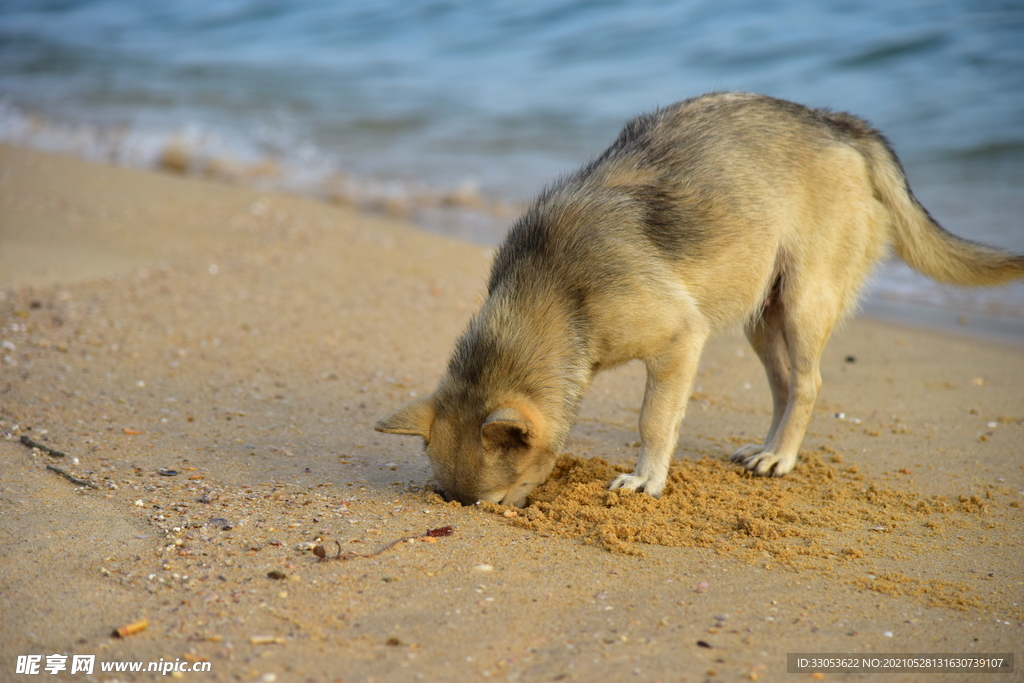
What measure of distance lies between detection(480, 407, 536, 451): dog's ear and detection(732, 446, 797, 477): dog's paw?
1638 millimetres

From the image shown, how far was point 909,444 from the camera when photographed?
17.9 ft

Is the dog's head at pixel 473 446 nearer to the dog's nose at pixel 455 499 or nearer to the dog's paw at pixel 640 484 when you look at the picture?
the dog's nose at pixel 455 499

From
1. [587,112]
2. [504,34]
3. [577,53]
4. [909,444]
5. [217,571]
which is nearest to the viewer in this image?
[217,571]

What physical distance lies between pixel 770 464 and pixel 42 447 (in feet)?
13.4

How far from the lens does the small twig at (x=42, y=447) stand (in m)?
4.59

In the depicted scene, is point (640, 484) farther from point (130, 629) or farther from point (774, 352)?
point (130, 629)

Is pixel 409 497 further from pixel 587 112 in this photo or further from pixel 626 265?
pixel 587 112

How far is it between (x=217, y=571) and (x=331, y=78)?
18.7m

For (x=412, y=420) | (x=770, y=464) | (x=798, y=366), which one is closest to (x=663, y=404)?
(x=770, y=464)

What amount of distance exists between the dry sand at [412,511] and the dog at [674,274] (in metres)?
0.36

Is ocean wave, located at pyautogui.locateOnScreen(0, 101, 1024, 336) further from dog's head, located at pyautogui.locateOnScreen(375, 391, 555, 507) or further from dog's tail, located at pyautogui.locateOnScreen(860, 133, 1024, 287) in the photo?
dog's head, located at pyautogui.locateOnScreen(375, 391, 555, 507)

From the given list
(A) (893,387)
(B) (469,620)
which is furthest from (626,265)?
(A) (893,387)

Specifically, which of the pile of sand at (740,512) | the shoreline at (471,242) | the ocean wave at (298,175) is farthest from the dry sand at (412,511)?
A: the ocean wave at (298,175)

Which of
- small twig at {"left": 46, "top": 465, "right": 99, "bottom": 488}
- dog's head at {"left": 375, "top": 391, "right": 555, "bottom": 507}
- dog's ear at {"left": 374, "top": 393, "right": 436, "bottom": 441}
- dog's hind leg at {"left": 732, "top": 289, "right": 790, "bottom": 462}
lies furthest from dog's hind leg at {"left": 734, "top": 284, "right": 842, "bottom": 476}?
small twig at {"left": 46, "top": 465, "right": 99, "bottom": 488}
